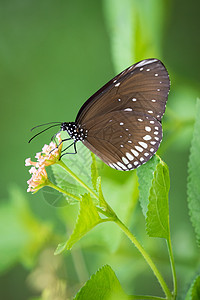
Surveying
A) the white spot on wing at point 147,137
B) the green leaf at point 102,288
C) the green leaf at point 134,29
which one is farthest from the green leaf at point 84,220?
the green leaf at point 134,29

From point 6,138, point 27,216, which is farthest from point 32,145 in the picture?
point 27,216

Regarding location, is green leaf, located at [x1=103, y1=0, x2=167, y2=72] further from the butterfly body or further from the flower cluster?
the flower cluster

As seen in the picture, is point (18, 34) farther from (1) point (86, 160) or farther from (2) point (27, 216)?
(1) point (86, 160)

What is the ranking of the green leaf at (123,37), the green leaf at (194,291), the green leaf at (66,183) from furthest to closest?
the green leaf at (123,37) → the green leaf at (66,183) → the green leaf at (194,291)

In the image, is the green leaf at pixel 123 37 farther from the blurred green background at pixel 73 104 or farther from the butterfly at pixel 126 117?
the butterfly at pixel 126 117

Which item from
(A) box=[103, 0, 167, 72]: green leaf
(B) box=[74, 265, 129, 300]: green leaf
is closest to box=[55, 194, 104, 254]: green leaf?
(B) box=[74, 265, 129, 300]: green leaf
